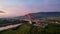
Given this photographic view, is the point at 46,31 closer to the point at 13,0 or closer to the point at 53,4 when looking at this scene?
the point at 53,4

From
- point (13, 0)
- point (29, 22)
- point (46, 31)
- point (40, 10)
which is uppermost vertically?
point (13, 0)

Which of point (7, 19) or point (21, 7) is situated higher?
point (21, 7)

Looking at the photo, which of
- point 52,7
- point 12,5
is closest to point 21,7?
point 12,5

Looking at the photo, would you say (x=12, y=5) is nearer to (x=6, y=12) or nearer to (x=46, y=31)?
(x=6, y=12)

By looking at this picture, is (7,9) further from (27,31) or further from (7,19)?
(27,31)

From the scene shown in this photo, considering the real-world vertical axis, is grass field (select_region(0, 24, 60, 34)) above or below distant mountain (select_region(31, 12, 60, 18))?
below

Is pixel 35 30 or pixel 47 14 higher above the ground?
pixel 47 14

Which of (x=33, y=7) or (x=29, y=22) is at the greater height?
(x=33, y=7)

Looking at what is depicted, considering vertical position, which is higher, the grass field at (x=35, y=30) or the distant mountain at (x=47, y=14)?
the distant mountain at (x=47, y=14)

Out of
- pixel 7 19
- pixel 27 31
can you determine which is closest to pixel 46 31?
pixel 27 31
